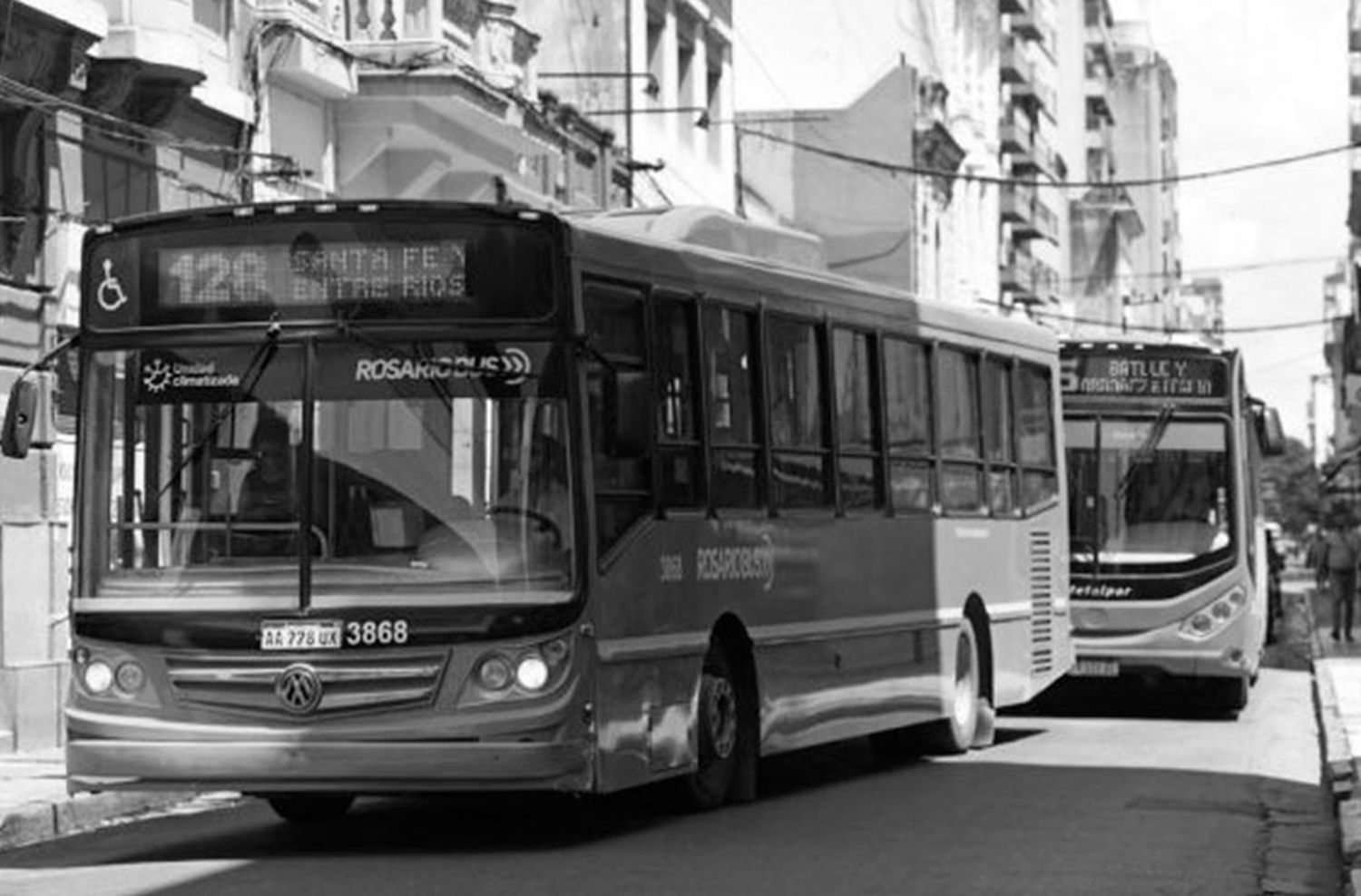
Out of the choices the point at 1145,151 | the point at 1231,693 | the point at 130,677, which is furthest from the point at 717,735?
the point at 1145,151

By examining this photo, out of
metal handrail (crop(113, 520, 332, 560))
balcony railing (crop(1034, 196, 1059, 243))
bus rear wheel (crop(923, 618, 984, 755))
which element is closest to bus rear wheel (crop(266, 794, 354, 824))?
metal handrail (crop(113, 520, 332, 560))

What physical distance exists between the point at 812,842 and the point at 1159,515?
1146cm

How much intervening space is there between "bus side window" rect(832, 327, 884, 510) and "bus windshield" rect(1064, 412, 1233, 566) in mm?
7071

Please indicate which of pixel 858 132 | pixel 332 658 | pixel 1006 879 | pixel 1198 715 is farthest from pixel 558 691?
pixel 858 132

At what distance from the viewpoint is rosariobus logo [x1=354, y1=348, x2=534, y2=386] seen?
13367 mm

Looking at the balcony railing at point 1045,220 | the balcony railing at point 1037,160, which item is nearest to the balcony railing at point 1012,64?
the balcony railing at point 1037,160

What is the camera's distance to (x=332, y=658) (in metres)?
13.2

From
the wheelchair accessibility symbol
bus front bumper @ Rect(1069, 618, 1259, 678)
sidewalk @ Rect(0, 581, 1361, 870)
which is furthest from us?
bus front bumper @ Rect(1069, 618, 1259, 678)

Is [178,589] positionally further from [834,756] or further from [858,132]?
[858,132]

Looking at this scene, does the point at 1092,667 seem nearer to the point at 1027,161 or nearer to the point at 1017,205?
the point at 1017,205

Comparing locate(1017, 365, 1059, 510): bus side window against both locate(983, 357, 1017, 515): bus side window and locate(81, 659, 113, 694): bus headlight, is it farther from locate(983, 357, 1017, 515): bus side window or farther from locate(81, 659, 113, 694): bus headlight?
locate(81, 659, 113, 694): bus headlight

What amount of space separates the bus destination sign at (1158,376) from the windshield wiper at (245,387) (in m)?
12.7

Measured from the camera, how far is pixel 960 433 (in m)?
19.8

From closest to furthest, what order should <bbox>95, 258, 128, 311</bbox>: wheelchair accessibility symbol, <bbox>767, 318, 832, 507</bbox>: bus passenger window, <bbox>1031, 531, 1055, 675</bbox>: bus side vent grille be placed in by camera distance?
1. <bbox>95, 258, 128, 311</bbox>: wheelchair accessibility symbol
2. <bbox>767, 318, 832, 507</bbox>: bus passenger window
3. <bbox>1031, 531, 1055, 675</bbox>: bus side vent grille
